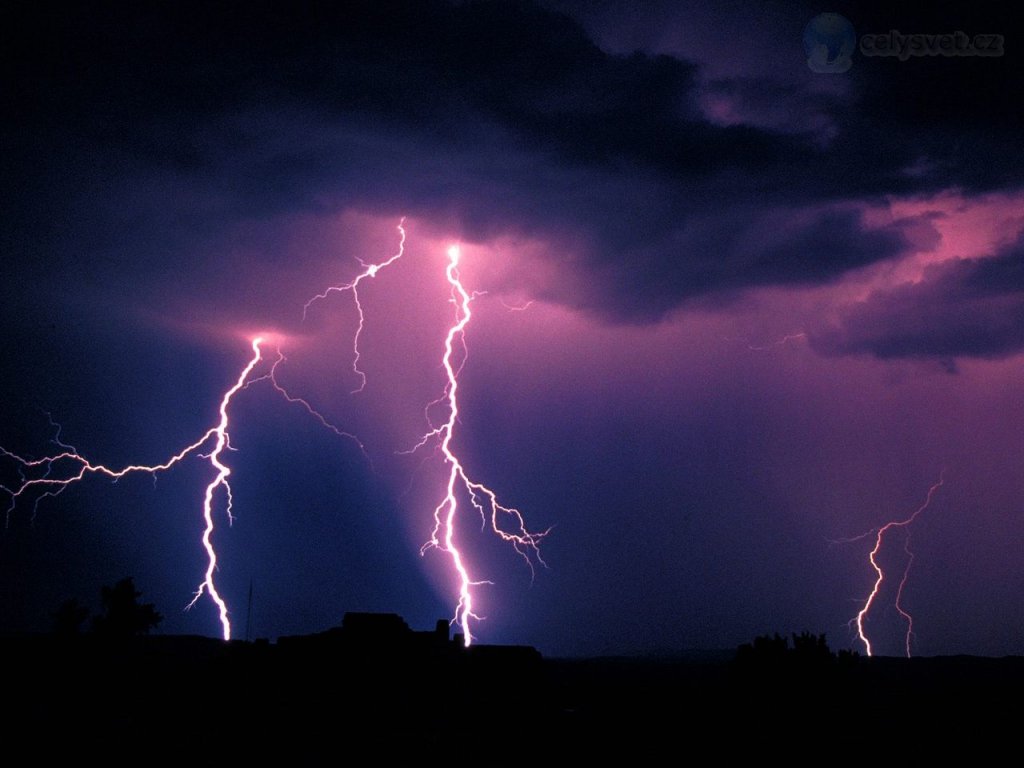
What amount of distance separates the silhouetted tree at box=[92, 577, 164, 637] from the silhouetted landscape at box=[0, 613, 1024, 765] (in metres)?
10.6

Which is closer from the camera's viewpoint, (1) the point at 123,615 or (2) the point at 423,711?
(2) the point at 423,711

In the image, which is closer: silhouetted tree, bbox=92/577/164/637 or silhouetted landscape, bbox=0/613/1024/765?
silhouetted landscape, bbox=0/613/1024/765

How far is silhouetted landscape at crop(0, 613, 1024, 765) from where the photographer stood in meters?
17.7

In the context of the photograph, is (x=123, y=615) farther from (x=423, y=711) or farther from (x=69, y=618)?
(x=423, y=711)

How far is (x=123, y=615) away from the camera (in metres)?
38.7

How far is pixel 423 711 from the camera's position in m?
20.7

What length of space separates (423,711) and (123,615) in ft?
74.8

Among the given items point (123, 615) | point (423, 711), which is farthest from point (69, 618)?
point (423, 711)

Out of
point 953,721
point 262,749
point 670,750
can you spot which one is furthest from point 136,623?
point 953,721

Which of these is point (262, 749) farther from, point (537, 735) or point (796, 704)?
point (796, 704)

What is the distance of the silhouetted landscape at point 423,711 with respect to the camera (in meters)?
17.7

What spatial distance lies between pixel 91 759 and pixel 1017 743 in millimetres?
18915

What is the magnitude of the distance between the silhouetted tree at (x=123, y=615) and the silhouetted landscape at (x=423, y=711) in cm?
1059

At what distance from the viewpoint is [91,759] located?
52.2 ft
